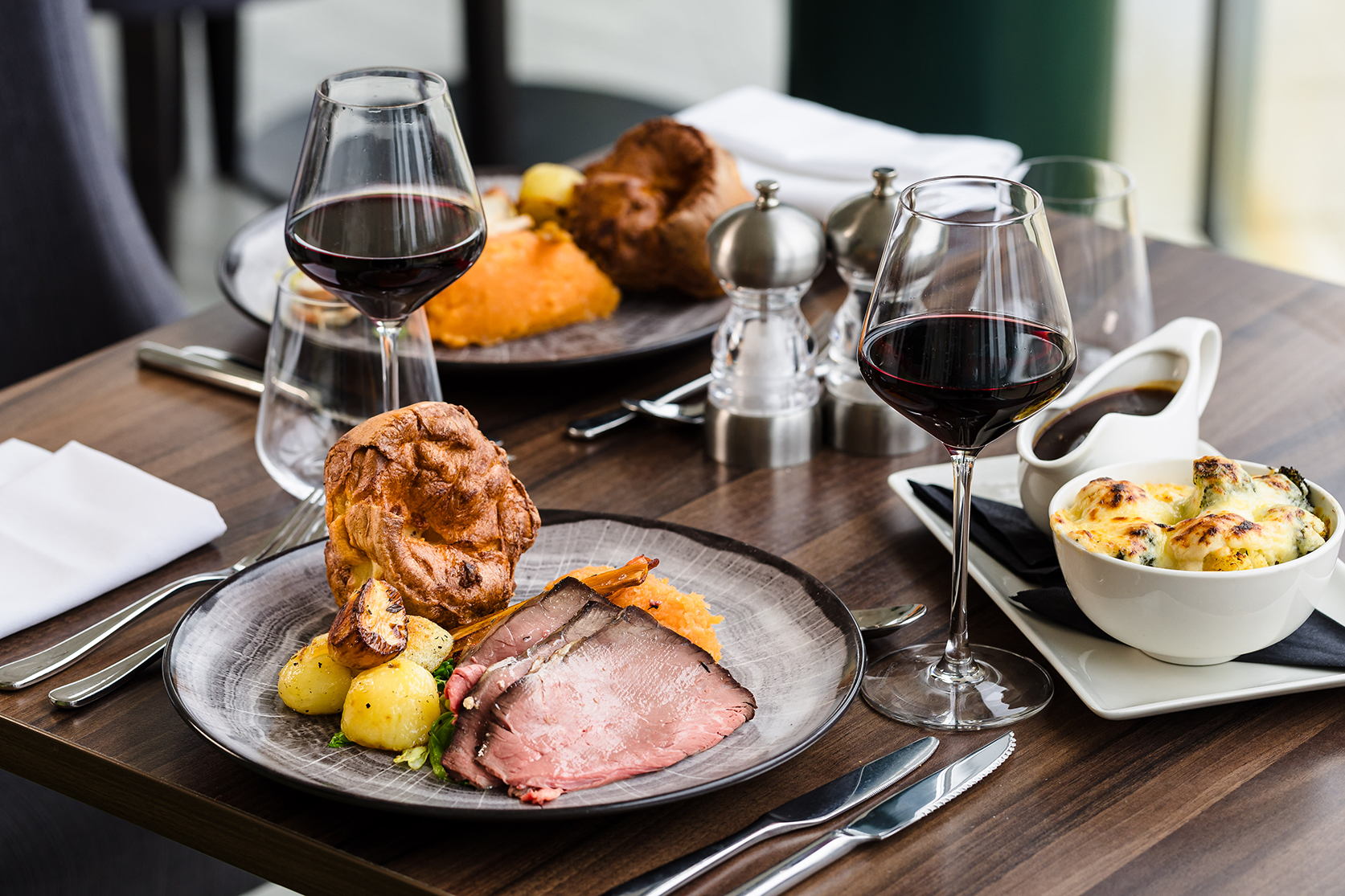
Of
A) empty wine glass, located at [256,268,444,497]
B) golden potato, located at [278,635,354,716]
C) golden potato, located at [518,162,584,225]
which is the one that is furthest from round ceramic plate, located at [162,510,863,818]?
golden potato, located at [518,162,584,225]

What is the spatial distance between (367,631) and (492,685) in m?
0.10

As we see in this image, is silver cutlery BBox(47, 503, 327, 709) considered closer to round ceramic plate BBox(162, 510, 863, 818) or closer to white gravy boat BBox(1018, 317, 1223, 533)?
round ceramic plate BBox(162, 510, 863, 818)

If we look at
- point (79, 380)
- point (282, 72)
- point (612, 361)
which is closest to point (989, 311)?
point (612, 361)

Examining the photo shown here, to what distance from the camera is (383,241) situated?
3.93 feet

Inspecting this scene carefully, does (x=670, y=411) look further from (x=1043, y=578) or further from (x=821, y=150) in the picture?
(x=821, y=150)

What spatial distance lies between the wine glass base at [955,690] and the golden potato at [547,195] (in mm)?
1017

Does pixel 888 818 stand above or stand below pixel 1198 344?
below

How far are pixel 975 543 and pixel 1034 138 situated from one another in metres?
2.44

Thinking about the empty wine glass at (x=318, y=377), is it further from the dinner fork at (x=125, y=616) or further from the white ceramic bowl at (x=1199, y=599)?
the white ceramic bowl at (x=1199, y=599)

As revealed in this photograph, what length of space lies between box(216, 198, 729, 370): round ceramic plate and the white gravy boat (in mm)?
492

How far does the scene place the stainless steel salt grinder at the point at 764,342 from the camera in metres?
1.43

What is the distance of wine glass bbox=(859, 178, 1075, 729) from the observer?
0.95 m

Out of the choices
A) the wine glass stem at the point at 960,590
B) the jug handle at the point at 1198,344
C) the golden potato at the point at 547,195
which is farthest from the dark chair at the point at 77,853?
the jug handle at the point at 1198,344

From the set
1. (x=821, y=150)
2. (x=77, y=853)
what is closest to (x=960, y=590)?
(x=77, y=853)
